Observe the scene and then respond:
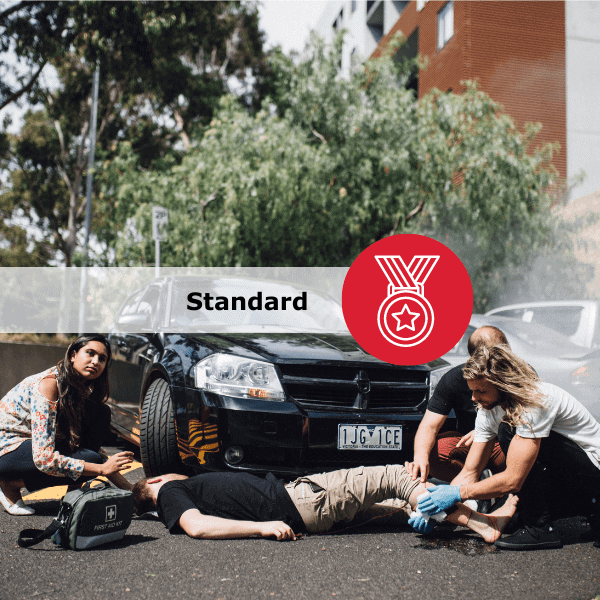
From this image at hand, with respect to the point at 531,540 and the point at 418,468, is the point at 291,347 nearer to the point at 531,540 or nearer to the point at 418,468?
the point at 418,468

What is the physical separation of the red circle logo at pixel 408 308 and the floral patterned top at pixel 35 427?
2062 mm

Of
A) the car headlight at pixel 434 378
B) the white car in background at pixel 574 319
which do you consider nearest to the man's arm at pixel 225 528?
the car headlight at pixel 434 378

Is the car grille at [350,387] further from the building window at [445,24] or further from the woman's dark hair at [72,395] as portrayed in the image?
the building window at [445,24]

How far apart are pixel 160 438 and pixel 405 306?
3.23 meters

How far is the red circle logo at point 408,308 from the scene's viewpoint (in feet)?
18.8

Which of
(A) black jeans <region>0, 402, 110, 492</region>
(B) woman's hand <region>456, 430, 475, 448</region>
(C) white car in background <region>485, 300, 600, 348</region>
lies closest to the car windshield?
(A) black jeans <region>0, 402, 110, 492</region>

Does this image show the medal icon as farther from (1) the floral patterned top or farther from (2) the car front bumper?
(1) the floral patterned top

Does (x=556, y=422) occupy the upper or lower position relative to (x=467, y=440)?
upper

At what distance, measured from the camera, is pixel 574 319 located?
27.9ft

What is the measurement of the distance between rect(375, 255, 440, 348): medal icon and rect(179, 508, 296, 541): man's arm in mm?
2434

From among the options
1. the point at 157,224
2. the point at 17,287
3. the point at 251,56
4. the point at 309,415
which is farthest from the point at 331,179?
the point at 17,287

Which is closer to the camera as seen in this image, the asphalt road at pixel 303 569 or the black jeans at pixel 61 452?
the asphalt road at pixel 303 569

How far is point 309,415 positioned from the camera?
4066mm

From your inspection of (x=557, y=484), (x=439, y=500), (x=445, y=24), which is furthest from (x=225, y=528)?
(x=445, y=24)
